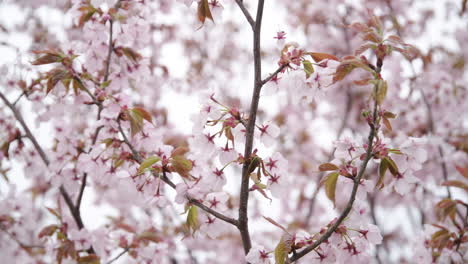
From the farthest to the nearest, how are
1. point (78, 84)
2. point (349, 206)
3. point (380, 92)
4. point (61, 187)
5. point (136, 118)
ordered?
point (61, 187) → point (78, 84) → point (136, 118) → point (349, 206) → point (380, 92)

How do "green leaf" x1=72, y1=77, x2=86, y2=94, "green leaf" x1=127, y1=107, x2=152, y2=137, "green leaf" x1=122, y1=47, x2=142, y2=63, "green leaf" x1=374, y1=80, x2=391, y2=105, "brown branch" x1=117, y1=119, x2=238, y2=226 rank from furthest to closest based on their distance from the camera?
"green leaf" x1=122, y1=47, x2=142, y2=63 → "green leaf" x1=72, y1=77, x2=86, y2=94 → "green leaf" x1=127, y1=107, x2=152, y2=137 → "brown branch" x1=117, y1=119, x2=238, y2=226 → "green leaf" x1=374, y1=80, x2=391, y2=105

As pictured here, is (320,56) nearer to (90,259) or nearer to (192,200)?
(192,200)

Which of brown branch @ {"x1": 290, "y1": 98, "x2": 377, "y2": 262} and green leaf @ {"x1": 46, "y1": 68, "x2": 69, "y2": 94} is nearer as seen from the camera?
brown branch @ {"x1": 290, "y1": 98, "x2": 377, "y2": 262}

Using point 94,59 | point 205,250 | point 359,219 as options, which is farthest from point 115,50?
point 205,250

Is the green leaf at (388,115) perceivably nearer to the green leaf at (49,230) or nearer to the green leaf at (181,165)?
the green leaf at (181,165)

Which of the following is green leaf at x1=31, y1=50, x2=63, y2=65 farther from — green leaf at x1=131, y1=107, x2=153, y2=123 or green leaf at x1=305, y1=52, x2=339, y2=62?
green leaf at x1=305, y1=52, x2=339, y2=62

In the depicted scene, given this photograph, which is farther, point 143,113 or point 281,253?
point 143,113

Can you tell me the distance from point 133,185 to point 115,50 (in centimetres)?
67

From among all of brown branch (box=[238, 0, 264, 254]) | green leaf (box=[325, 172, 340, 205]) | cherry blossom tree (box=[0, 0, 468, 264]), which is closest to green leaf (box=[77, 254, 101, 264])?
cherry blossom tree (box=[0, 0, 468, 264])

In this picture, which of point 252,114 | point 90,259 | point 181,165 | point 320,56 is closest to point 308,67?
point 320,56

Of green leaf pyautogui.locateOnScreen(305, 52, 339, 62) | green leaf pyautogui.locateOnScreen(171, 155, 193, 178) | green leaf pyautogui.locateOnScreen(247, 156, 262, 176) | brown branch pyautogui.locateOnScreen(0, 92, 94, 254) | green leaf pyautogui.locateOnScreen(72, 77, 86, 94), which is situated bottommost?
brown branch pyautogui.locateOnScreen(0, 92, 94, 254)

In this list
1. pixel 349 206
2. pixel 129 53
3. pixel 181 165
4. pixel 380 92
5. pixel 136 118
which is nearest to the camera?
pixel 380 92

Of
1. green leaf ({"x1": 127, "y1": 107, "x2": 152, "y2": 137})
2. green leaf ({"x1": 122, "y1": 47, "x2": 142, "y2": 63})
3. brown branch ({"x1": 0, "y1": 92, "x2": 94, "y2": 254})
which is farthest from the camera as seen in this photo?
brown branch ({"x1": 0, "y1": 92, "x2": 94, "y2": 254})

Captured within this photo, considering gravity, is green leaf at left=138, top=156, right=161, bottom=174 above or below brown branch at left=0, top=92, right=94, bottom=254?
above
